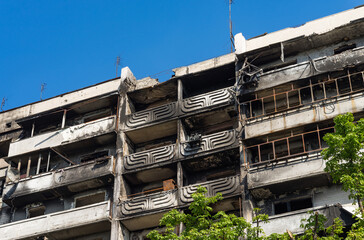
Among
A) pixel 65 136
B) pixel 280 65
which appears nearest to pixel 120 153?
pixel 65 136

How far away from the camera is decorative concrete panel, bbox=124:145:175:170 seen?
3466cm

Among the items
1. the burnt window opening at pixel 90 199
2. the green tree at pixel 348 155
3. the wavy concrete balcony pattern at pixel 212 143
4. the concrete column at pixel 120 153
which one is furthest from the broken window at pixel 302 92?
the burnt window opening at pixel 90 199

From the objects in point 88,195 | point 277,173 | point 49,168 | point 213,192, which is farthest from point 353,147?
point 49,168

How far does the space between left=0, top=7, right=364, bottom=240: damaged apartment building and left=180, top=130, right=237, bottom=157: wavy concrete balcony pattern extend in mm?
59

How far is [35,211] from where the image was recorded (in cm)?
3794

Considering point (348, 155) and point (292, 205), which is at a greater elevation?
point (292, 205)

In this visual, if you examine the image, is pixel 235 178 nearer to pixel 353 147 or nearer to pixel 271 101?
pixel 271 101

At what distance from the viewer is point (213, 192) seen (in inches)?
1270

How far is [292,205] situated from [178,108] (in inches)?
344

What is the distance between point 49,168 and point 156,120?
777 centimetres

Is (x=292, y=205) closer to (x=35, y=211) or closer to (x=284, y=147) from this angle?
(x=284, y=147)

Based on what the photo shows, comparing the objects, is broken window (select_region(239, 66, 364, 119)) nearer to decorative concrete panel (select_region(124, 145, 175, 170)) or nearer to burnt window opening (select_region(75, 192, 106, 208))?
decorative concrete panel (select_region(124, 145, 175, 170))

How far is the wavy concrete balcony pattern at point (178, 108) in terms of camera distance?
35.2 metres

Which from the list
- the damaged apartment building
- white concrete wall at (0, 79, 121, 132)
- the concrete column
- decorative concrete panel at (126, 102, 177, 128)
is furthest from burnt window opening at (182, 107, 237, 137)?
white concrete wall at (0, 79, 121, 132)
